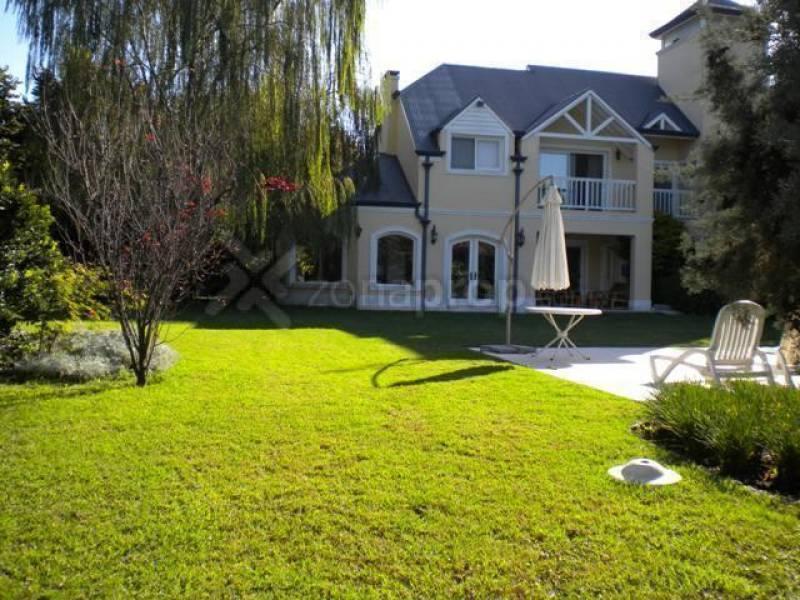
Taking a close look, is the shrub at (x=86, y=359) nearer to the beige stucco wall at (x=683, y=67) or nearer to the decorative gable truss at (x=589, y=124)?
the decorative gable truss at (x=589, y=124)

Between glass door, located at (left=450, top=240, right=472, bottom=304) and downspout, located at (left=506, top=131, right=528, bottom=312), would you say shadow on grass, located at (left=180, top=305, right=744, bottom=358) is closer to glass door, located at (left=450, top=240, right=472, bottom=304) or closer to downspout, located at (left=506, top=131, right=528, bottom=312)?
glass door, located at (left=450, top=240, right=472, bottom=304)

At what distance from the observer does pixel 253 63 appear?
15531 mm

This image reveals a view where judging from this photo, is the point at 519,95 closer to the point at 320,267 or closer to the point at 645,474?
the point at 320,267

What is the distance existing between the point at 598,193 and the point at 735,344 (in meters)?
16.3

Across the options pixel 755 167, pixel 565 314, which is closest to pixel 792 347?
pixel 565 314

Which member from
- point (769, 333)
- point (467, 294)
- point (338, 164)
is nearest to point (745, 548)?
point (769, 333)

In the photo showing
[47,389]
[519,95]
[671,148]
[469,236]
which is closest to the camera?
[47,389]

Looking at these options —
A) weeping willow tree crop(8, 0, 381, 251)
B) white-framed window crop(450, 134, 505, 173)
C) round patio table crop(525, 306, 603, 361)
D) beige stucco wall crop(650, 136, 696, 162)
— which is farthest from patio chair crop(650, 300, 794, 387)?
beige stucco wall crop(650, 136, 696, 162)

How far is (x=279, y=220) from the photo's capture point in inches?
697

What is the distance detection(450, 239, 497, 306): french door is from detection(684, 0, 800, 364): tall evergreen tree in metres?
14.9

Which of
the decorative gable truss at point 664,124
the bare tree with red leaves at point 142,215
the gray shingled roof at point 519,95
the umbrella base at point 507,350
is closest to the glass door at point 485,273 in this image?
the gray shingled roof at point 519,95

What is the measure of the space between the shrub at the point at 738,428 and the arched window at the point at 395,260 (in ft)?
51.5

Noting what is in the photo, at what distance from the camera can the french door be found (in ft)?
71.9

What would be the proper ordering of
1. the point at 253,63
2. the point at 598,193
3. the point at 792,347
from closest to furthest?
the point at 792,347
the point at 253,63
the point at 598,193
